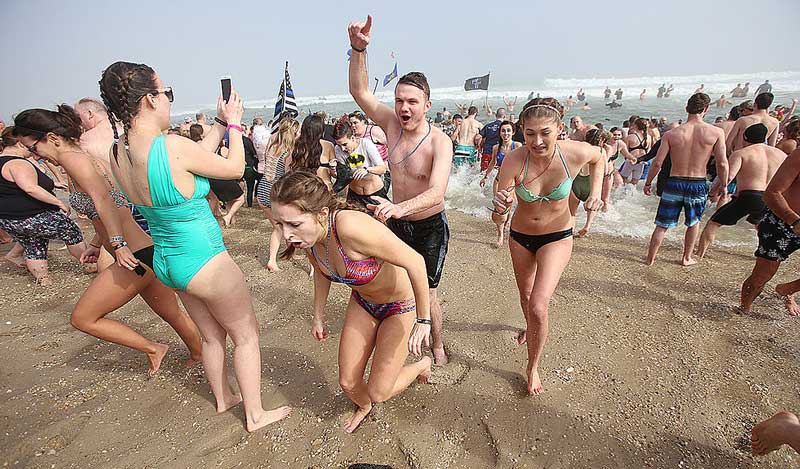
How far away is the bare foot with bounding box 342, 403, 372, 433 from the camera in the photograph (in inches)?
100

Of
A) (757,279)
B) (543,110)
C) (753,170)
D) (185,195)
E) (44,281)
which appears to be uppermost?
(543,110)

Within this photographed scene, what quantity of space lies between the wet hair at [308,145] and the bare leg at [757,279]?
14.6 ft

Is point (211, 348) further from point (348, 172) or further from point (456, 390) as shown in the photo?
point (348, 172)

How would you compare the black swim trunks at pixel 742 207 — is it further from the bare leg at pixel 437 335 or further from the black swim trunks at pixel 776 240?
the bare leg at pixel 437 335

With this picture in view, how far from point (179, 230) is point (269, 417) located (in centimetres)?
142

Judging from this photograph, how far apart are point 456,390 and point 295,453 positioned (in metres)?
1.22

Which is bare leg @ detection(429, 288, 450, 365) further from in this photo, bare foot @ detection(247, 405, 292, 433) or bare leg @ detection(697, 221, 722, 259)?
bare leg @ detection(697, 221, 722, 259)

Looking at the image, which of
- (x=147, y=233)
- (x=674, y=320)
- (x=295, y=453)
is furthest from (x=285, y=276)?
(x=674, y=320)

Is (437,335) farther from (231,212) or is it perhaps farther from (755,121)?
(755,121)

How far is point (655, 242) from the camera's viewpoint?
505 centimetres

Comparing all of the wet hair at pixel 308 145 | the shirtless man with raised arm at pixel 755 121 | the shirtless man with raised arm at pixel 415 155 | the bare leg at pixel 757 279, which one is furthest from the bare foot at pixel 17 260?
the shirtless man with raised arm at pixel 755 121

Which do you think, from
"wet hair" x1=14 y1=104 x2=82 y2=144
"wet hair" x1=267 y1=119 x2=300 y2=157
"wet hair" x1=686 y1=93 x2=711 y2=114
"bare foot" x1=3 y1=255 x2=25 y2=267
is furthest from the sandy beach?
"wet hair" x1=686 y1=93 x2=711 y2=114

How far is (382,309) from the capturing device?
2385 millimetres

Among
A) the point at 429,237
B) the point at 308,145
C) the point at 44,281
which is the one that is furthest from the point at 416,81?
the point at 44,281
